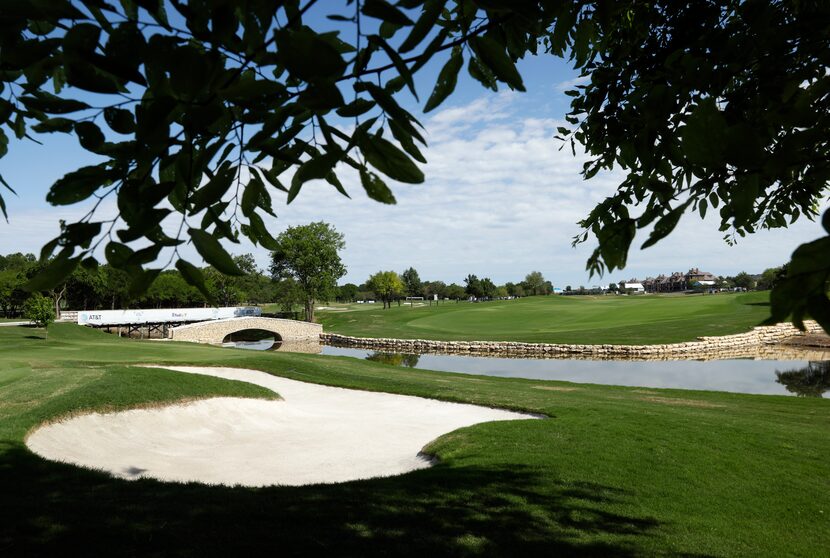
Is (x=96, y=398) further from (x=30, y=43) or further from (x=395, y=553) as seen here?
(x=30, y=43)

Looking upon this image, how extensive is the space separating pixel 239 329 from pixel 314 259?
18821 millimetres

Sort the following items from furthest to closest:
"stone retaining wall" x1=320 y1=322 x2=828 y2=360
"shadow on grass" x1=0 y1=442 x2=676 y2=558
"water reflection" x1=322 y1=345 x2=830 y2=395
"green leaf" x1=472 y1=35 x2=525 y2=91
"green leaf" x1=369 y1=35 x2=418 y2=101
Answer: "stone retaining wall" x1=320 y1=322 x2=828 y2=360 < "water reflection" x1=322 y1=345 x2=830 y2=395 < "shadow on grass" x1=0 y1=442 x2=676 y2=558 < "green leaf" x1=472 y1=35 x2=525 y2=91 < "green leaf" x1=369 y1=35 x2=418 y2=101

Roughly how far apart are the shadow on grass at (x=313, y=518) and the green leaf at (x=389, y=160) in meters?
3.88

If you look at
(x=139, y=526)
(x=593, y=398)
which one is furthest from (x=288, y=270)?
(x=139, y=526)

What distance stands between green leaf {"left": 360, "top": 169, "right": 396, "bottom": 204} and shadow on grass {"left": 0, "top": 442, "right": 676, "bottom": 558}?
373cm

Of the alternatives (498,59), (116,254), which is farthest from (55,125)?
(498,59)

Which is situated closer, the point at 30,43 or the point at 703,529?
the point at 30,43

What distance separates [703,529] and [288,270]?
231ft

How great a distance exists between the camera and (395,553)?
4426 millimetres

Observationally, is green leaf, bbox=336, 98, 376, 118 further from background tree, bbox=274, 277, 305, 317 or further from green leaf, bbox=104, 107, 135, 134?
background tree, bbox=274, 277, 305, 317

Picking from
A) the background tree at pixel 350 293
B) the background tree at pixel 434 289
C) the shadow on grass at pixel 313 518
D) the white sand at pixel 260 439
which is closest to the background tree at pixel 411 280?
the background tree at pixel 434 289

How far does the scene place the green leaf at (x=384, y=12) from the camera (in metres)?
1.19

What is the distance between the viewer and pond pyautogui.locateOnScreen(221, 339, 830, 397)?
2394 centimetres

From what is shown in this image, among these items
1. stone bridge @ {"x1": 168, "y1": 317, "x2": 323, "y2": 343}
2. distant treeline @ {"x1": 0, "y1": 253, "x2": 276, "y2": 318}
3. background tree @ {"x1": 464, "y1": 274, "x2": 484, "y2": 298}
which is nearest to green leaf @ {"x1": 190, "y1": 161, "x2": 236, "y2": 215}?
stone bridge @ {"x1": 168, "y1": 317, "x2": 323, "y2": 343}
